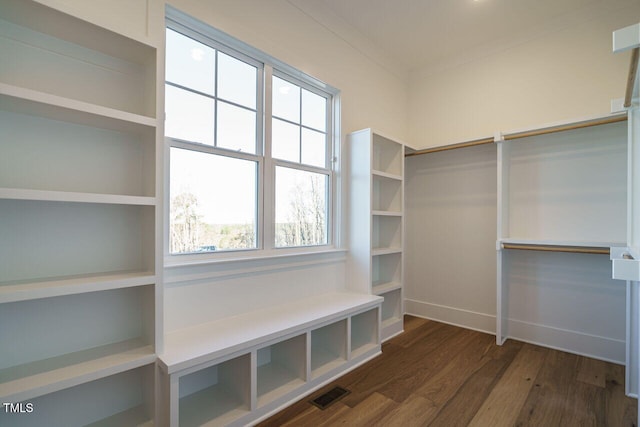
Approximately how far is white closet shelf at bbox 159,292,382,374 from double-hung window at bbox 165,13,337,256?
48 centimetres

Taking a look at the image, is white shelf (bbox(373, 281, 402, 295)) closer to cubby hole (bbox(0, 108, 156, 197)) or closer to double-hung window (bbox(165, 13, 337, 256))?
double-hung window (bbox(165, 13, 337, 256))

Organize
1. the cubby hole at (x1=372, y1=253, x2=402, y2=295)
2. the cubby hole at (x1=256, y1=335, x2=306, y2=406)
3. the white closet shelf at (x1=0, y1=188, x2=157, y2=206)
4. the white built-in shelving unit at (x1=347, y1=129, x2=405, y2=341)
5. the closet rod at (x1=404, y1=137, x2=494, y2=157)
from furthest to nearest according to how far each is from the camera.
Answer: the cubby hole at (x1=372, y1=253, x2=402, y2=295) < the closet rod at (x1=404, y1=137, x2=494, y2=157) < the white built-in shelving unit at (x1=347, y1=129, x2=405, y2=341) < the cubby hole at (x1=256, y1=335, x2=306, y2=406) < the white closet shelf at (x1=0, y1=188, x2=157, y2=206)

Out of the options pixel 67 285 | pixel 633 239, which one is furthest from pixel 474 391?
pixel 67 285

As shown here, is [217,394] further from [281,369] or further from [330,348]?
[330,348]

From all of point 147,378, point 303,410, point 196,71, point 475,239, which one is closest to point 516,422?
point 303,410

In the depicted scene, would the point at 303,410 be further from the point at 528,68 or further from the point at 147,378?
the point at 528,68

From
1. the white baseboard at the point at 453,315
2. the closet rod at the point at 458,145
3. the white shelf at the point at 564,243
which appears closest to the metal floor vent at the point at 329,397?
the white baseboard at the point at 453,315

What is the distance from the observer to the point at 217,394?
1.81 metres

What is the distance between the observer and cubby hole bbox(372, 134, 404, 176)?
314 centimetres

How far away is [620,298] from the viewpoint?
96.9 inches

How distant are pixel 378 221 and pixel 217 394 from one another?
220 centimetres

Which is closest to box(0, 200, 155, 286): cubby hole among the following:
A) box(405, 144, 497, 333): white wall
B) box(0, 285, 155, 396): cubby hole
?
box(0, 285, 155, 396): cubby hole

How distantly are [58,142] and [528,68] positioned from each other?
373 centimetres

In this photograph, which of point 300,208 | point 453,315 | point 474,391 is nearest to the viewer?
point 474,391
